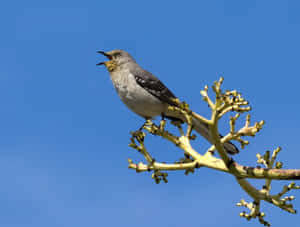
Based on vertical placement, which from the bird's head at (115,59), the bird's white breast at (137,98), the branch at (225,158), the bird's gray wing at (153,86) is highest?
the bird's head at (115,59)

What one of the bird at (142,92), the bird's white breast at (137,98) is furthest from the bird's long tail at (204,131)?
the bird's white breast at (137,98)

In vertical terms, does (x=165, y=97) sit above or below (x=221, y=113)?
above

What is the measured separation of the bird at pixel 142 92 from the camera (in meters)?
10.3

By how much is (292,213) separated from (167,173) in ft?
6.94

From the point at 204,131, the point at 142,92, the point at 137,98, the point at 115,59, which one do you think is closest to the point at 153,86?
the point at 142,92

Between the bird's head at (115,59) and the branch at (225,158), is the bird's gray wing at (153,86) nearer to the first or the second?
the bird's head at (115,59)

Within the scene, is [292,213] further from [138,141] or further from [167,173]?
[138,141]

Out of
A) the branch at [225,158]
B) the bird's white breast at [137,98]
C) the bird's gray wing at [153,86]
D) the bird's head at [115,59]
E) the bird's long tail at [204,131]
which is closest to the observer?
the branch at [225,158]

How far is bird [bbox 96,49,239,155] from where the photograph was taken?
10.3 meters

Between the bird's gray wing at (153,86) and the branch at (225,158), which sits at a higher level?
→ the bird's gray wing at (153,86)

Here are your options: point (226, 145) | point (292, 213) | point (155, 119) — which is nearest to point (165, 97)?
point (155, 119)

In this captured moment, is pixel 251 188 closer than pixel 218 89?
No

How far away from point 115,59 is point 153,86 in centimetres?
140

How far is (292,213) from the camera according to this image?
6.85 metres
